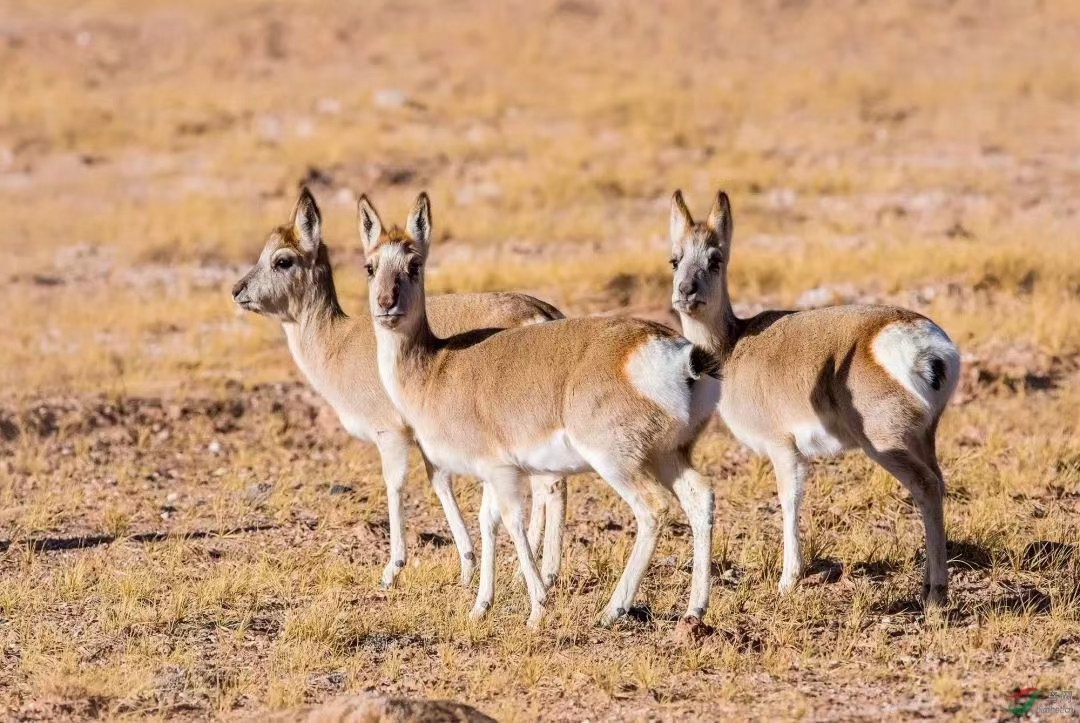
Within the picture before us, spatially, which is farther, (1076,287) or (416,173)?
(416,173)

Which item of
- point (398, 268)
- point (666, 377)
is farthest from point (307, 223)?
point (666, 377)

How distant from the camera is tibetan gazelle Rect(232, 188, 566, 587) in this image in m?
9.00

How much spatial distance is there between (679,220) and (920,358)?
1775 millimetres

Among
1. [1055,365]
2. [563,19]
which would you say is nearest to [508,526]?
[1055,365]

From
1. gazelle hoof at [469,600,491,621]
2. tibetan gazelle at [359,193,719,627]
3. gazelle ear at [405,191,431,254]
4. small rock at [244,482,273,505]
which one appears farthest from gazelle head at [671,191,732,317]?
small rock at [244,482,273,505]

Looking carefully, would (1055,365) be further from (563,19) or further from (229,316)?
(563,19)

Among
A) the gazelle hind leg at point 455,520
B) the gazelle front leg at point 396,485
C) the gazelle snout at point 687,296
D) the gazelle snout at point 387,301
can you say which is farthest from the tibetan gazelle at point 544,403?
the gazelle snout at point 687,296

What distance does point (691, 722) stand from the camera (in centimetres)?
645

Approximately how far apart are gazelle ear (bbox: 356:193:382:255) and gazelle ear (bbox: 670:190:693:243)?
1.63m

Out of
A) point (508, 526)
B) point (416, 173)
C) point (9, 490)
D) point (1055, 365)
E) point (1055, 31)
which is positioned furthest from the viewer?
point (1055, 31)

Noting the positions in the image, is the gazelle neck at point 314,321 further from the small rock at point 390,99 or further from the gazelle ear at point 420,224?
the small rock at point 390,99

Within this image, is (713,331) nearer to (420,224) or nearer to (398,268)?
(420,224)

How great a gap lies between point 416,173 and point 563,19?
39.1 feet

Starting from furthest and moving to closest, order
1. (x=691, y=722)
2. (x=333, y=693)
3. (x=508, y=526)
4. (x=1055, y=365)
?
(x=1055, y=365)
(x=508, y=526)
(x=333, y=693)
(x=691, y=722)
